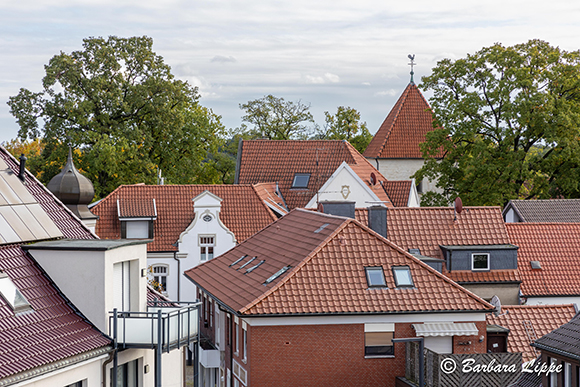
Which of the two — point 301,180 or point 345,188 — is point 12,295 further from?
point 301,180

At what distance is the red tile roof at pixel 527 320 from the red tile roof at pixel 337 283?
3.33 m

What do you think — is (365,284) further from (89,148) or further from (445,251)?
(89,148)

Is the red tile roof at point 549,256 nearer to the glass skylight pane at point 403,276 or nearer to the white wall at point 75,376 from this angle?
the glass skylight pane at point 403,276

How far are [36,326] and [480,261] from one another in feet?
72.2

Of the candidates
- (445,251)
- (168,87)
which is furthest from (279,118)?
(445,251)

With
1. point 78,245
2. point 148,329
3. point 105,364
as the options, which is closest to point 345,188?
point 148,329

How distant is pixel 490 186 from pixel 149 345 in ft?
95.5

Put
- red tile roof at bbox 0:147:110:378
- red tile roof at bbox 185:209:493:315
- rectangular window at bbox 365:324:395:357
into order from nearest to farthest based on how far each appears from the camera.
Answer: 1. red tile roof at bbox 0:147:110:378
2. red tile roof at bbox 185:209:493:315
3. rectangular window at bbox 365:324:395:357

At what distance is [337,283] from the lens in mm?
22656

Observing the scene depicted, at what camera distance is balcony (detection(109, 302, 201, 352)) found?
1574 centimetres

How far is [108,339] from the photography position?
15500 mm

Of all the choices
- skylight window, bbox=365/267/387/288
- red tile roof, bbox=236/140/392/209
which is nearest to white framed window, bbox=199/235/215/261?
red tile roof, bbox=236/140/392/209

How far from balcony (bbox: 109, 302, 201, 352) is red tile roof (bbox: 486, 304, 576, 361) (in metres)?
12.2

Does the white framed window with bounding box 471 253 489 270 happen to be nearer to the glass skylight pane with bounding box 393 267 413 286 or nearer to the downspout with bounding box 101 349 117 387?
the glass skylight pane with bounding box 393 267 413 286
